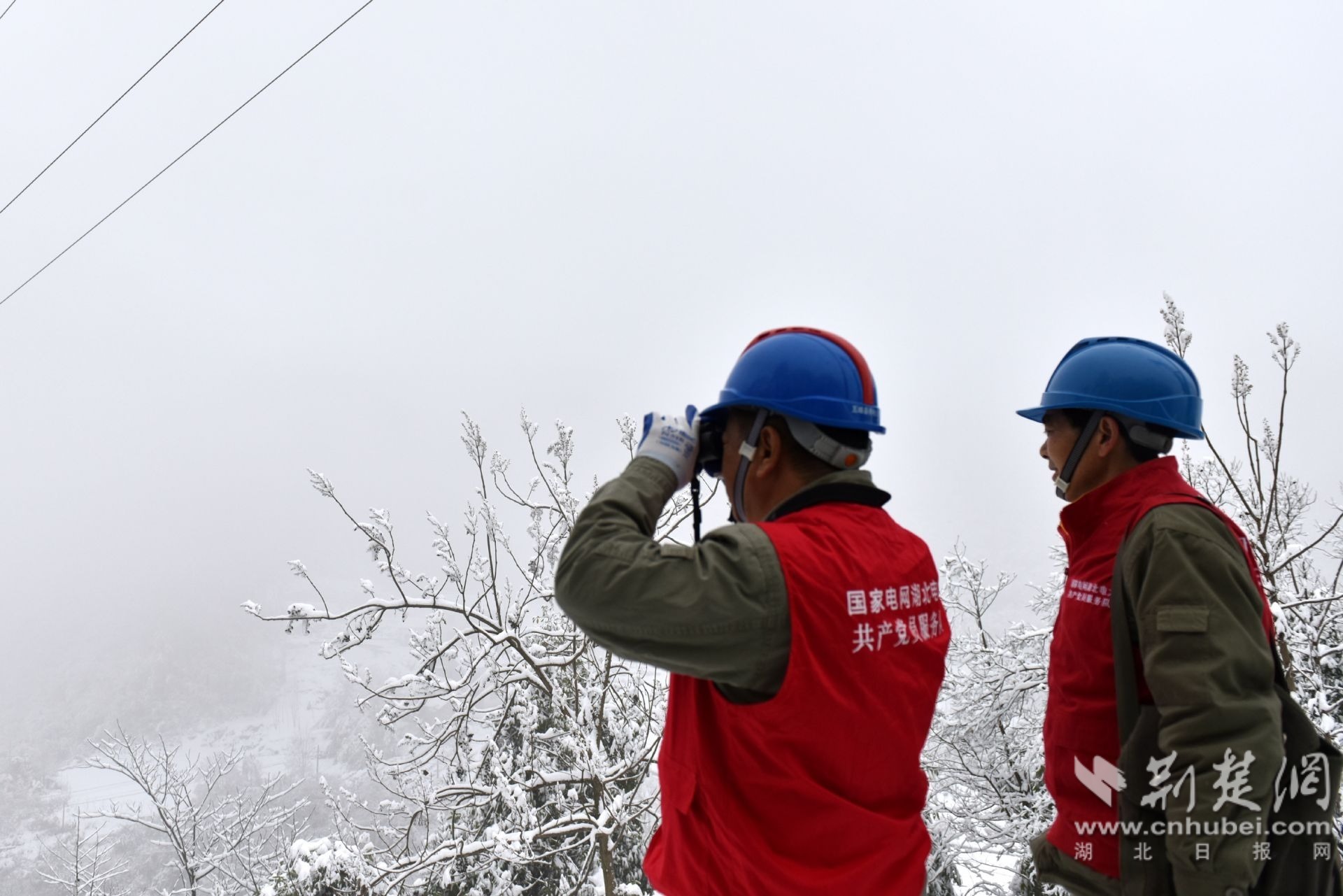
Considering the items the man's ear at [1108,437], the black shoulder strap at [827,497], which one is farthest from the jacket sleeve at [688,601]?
the man's ear at [1108,437]

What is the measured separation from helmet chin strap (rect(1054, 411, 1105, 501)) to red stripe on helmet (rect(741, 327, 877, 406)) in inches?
32.8

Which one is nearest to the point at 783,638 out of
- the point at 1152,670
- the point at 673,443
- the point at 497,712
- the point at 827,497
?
the point at 827,497

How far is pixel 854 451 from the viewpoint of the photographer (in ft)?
5.37

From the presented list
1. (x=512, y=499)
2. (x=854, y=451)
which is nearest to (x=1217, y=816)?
(x=854, y=451)

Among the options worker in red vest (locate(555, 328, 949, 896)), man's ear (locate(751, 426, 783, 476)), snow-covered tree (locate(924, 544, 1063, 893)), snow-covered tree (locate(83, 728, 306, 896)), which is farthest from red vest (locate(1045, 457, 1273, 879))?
snow-covered tree (locate(83, 728, 306, 896))

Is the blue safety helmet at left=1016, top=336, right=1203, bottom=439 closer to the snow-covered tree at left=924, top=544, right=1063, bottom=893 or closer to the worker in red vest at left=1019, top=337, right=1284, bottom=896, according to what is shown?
the worker in red vest at left=1019, top=337, right=1284, bottom=896

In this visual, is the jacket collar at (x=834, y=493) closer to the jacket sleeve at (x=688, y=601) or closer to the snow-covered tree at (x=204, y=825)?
the jacket sleeve at (x=688, y=601)

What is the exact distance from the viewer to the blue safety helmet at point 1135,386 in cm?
209

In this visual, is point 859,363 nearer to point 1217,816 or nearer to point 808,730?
point 808,730

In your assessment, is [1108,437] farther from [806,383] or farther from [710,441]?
[710,441]

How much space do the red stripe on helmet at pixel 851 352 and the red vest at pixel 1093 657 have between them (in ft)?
2.46

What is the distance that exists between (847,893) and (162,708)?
143 meters

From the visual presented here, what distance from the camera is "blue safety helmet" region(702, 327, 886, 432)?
1592mm

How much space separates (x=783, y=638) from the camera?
4.27ft
